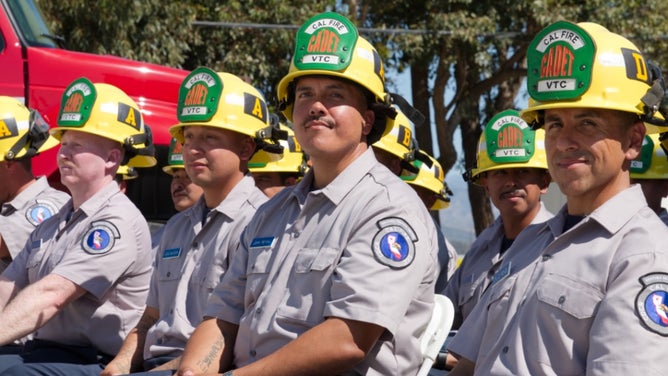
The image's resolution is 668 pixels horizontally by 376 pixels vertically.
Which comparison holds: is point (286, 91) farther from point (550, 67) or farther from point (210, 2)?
point (210, 2)

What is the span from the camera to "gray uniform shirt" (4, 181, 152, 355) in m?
5.38

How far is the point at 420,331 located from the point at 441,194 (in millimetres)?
→ 3804

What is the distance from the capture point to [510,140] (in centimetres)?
594

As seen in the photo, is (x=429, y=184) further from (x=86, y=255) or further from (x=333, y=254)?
(x=333, y=254)

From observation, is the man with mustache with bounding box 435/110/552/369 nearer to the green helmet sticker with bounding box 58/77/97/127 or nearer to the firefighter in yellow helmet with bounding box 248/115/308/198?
the firefighter in yellow helmet with bounding box 248/115/308/198

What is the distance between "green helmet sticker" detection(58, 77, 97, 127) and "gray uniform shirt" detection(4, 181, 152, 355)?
1.40 ft

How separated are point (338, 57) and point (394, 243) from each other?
31.5 inches

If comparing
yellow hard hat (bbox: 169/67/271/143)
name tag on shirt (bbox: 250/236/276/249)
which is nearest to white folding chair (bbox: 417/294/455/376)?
name tag on shirt (bbox: 250/236/276/249)

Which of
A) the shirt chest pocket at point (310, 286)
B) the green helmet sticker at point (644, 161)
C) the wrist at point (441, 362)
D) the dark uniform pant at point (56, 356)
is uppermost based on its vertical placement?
the green helmet sticker at point (644, 161)

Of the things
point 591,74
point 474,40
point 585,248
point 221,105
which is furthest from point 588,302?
point 474,40

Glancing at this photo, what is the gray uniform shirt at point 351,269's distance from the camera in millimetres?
3723

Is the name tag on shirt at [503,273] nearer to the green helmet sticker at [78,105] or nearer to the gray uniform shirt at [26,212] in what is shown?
the green helmet sticker at [78,105]

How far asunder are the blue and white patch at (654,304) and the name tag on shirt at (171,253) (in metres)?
2.71

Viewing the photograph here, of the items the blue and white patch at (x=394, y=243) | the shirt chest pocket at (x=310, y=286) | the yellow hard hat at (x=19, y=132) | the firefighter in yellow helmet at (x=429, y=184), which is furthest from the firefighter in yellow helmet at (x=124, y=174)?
the blue and white patch at (x=394, y=243)
